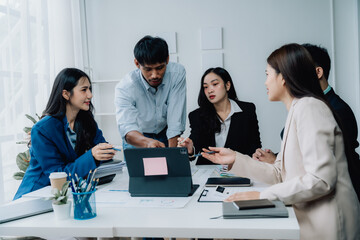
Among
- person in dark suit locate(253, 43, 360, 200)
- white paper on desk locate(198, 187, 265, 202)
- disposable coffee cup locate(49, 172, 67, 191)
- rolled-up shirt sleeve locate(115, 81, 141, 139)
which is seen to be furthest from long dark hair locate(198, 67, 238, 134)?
disposable coffee cup locate(49, 172, 67, 191)

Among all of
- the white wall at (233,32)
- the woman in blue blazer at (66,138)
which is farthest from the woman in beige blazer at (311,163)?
the white wall at (233,32)

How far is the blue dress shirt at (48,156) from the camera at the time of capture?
5.78 ft

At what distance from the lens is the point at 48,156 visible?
180 cm

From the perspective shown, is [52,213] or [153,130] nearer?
[52,213]

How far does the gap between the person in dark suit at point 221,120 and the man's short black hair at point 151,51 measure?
60 centimetres

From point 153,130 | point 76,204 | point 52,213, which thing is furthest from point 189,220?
point 153,130

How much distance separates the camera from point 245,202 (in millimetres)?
1185

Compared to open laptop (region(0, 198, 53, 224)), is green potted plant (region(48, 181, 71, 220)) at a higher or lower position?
higher

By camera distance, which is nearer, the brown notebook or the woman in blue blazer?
the brown notebook

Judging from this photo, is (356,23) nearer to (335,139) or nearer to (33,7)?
(335,139)

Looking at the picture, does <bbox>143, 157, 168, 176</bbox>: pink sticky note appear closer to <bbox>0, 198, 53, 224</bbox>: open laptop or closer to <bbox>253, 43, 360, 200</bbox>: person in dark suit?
<bbox>0, 198, 53, 224</bbox>: open laptop

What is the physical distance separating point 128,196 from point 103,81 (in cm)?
251

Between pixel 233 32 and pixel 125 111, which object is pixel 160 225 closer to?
pixel 125 111

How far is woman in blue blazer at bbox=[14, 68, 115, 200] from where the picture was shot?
1.74 m
